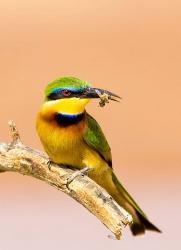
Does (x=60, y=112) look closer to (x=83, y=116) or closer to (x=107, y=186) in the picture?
(x=83, y=116)

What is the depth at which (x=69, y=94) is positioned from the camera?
2148mm

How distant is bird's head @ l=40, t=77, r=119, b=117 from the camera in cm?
213

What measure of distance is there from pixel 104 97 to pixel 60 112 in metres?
0.14

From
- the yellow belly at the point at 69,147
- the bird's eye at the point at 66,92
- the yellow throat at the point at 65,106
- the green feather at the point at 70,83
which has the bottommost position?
the yellow belly at the point at 69,147

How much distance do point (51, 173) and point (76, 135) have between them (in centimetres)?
20

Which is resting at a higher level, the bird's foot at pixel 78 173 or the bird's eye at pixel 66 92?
the bird's eye at pixel 66 92

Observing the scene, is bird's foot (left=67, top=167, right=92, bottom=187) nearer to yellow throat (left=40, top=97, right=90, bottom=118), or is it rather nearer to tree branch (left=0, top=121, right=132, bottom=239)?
tree branch (left=0, top=121, right=132, bottom=239)

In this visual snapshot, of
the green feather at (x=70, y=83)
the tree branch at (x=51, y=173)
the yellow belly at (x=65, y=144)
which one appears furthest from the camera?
the yellow belly at (x=65, y=144)

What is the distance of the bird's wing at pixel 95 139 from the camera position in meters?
2.32

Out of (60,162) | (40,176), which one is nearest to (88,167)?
(60,162)

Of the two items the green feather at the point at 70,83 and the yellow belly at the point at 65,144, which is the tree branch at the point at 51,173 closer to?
the yellow belly at the point at 65,144

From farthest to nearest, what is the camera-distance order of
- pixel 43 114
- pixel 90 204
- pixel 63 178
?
A: pixel 43 114 → pixel 63 178 → pixel 90 204

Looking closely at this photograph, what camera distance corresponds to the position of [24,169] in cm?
211

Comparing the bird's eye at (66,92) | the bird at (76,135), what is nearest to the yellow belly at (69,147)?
the bird at (76,135)
